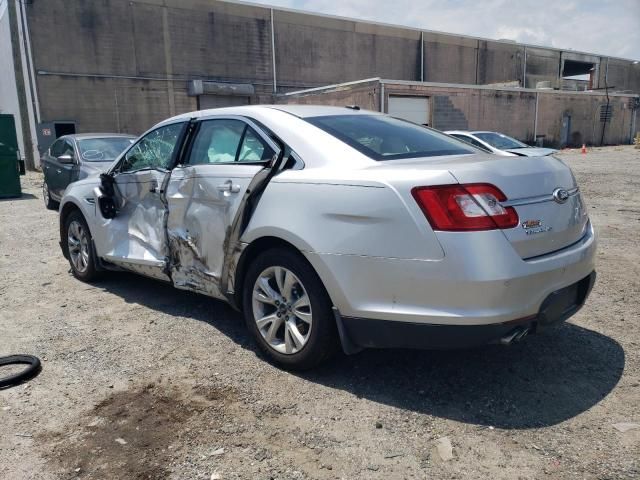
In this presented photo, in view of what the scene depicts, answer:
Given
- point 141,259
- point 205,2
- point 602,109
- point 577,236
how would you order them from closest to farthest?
point 577,236, point 141,259, point 205,2, point 602,109

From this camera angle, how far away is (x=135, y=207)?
459 cm

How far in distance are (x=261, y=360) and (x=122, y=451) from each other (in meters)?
1.13

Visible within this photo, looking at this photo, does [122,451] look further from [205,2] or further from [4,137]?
[205,2]

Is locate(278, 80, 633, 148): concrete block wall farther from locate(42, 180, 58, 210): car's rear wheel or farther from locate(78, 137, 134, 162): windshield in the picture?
locate(42, 180, 58, 210): car's rear wheel

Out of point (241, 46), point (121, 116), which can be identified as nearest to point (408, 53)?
point (241, 46)

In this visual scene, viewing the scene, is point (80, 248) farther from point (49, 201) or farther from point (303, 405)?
point (49, 201)

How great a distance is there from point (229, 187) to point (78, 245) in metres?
2.71

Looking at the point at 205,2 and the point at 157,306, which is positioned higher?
the point at 205,2

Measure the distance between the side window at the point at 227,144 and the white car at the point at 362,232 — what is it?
1 cm

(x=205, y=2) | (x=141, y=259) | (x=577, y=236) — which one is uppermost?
(x=205, y=2)

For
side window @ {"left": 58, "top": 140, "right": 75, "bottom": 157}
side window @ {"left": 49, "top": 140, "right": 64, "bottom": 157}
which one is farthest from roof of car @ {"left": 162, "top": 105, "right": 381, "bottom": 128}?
side window @ {"left": 49, "top": 140, "right": 64, "bottom": 157}

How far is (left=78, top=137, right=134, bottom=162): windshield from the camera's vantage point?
32.8ft

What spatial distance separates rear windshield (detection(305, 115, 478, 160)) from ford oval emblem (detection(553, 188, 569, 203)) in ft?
2.29

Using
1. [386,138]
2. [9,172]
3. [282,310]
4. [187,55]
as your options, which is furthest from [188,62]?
[282,310]
